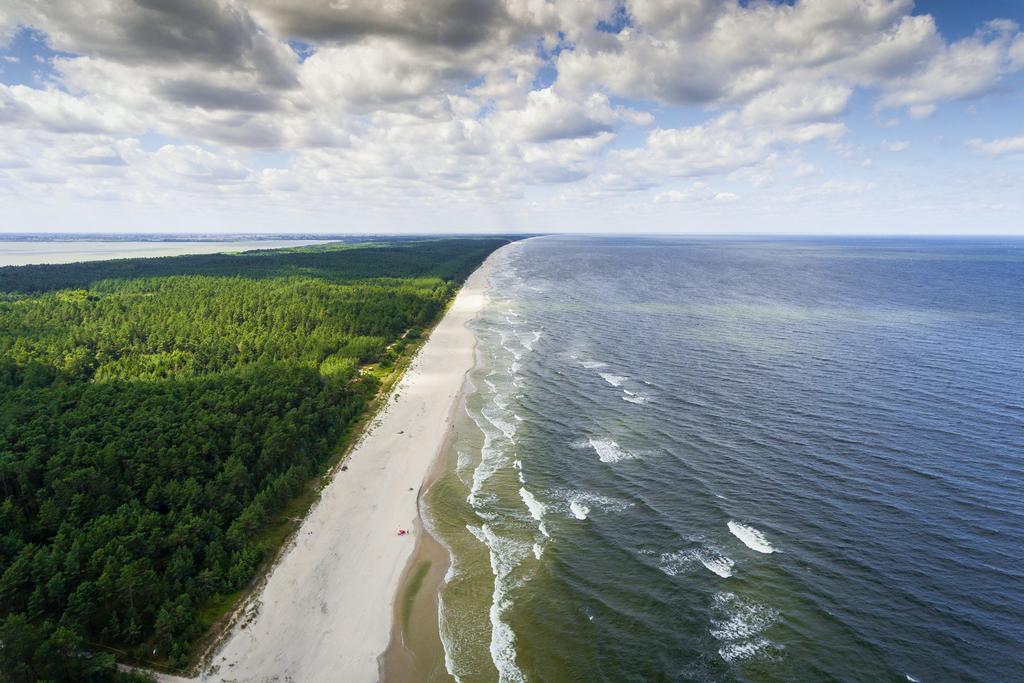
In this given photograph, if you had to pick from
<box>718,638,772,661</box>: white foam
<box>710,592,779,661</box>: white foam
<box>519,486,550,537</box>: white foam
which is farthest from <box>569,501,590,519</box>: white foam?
<box>718,638,772,661</box>: white foam

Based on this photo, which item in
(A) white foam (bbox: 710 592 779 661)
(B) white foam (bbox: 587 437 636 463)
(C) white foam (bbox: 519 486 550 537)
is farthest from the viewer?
(B) white foam (bbox: 587 437 636 463)

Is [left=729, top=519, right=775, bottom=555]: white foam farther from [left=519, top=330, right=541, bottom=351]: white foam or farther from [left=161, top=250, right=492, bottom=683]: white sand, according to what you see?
[left=519, top=330, right=541, bottom=351]: white foam

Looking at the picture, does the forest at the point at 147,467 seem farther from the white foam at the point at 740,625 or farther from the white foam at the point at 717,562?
the white foam at the point at 717,562

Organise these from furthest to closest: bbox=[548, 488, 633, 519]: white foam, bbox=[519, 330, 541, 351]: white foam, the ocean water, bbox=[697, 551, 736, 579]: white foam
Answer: bbox=[519, 330, 541, 351]: white foam, bbox=[548, 488, 633, 519]: white foam, bbox=[697, 551, 736, 579]: white foam, the ocean water

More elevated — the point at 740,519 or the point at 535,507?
the point at 740,519

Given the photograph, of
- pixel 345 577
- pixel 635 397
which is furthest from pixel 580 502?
pixel 635 397

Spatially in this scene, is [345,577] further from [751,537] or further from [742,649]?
[751,537]
